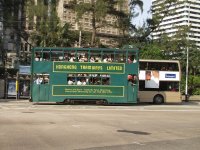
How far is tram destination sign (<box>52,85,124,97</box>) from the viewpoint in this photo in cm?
3400

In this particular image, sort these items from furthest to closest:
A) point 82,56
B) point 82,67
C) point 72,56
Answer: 1. point 82,56
2. point 72,56
3. point 82,67

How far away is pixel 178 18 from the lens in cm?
6500

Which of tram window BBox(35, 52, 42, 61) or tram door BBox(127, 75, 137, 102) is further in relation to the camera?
tram door BBox(127, 75, 137, 102)

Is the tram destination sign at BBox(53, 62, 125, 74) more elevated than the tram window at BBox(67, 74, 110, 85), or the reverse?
the tram destination sign at BBox(53, 62, 125, 74)

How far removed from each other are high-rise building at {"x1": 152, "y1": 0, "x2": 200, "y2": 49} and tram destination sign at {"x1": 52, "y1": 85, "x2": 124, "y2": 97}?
79.7ft

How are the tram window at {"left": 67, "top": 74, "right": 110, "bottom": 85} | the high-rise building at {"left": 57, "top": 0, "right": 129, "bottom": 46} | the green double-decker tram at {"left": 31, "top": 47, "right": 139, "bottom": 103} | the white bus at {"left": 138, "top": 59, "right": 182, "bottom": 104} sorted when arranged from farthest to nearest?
1. the high-rise building at {"left": 57, "top": 0, "right": 129, "bottom": 46}
2. the white bus at {"left": 138, "top": 59, "right": 182, "bottom": 104}
3. the tram window at {"left": 67, "top": 74, "right": 110, "bottom": 85}
4. the green double-decker tram at {"left": 31, "top": 47, "right": 139, "bottom": 103}

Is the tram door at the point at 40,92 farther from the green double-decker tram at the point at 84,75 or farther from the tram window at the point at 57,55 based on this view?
the tram window at the point at 57,55

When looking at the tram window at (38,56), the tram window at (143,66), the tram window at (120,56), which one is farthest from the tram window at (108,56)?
the tram window at (143,66)

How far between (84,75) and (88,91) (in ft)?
3.92

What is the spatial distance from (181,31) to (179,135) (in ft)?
137

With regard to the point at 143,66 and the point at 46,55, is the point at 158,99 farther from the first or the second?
the point at 46,55

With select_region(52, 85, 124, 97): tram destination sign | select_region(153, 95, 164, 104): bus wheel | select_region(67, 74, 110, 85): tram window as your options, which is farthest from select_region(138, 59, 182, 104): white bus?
select_region(67, 74, 110, 85): tram window

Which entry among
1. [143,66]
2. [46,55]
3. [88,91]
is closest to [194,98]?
[143,66]

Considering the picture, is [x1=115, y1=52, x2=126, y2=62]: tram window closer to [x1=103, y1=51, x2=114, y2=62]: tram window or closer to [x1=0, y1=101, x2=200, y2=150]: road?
[x1=103, y1=51, x2=114, y2=62]: tram window
